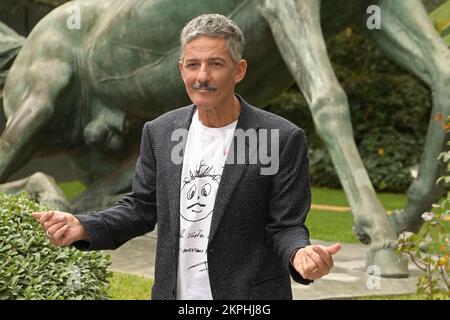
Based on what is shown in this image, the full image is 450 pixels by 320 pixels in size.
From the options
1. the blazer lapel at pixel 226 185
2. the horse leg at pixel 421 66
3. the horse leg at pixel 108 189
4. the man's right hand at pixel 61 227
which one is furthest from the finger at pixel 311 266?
the horse leg at pixel 108 189

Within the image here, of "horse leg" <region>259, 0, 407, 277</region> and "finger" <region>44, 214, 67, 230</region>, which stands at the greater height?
"horse leg" <region>259, 0, 407, 277</region>

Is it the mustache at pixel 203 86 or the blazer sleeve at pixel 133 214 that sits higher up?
the mustache at pixel 203 86

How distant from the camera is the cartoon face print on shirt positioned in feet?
7.86

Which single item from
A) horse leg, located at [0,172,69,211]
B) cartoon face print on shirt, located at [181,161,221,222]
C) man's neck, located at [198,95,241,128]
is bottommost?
cartoon face print on shirt, located at [181,161,221,222]

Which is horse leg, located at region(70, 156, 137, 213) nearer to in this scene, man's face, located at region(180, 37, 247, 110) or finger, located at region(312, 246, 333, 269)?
man's face, located at region(180, 37, 247, 110)

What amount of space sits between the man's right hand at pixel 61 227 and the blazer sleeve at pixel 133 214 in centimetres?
5

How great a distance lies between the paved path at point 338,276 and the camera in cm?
503

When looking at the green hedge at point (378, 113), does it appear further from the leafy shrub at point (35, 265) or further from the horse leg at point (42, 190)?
the leafy shrub at point (35, 265)

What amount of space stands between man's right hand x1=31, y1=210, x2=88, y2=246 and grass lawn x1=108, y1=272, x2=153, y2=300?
2.67 metres

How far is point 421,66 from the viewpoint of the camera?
553 cm

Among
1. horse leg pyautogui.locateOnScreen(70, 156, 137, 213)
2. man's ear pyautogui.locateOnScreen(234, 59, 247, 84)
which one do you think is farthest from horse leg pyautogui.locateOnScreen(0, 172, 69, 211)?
man's ear pyautogui.locateOnScreen(234, 59, 247, 84)

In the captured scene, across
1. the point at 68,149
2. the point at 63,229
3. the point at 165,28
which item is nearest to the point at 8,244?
the point at 63,229
